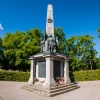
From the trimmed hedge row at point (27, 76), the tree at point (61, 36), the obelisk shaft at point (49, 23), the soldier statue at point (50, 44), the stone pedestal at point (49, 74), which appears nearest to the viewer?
the stone pedestal at point (49, 74)

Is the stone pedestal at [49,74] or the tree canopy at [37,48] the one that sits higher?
the tree canopy at [37,48]

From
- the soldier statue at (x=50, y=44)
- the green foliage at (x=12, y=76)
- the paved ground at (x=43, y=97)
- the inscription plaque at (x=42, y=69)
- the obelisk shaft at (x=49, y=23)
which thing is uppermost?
the obelisk shaft at (x=49, y=23)

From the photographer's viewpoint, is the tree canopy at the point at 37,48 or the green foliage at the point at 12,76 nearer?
the green foliage at the point at 12,76

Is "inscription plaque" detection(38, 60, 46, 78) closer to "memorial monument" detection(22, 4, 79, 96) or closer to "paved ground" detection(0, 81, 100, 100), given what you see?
"memorial monument" detection(22, 4, 79, 96)

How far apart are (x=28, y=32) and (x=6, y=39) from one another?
5.21m

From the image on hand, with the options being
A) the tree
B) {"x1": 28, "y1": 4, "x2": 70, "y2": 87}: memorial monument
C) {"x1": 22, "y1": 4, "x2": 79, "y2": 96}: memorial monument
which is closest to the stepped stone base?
{"x1": 22, "y1": 4, "x2": 79, "y2": 96}: memorial monument

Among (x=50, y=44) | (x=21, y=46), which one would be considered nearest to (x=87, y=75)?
(x=50, y=44)

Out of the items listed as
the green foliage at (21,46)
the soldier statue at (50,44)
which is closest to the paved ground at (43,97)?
the soldier statue at (50,44)

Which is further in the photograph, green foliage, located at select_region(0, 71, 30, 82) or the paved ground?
green foliage, located at select_region(0, 71, 30, 82)

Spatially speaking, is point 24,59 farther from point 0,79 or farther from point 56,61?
point 56,61

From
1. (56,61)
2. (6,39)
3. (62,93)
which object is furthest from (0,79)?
(6,39)

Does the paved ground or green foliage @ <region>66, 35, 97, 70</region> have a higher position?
green foliage @ <region>66, 35, 97, 70</region>

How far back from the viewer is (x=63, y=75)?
46.8 ft

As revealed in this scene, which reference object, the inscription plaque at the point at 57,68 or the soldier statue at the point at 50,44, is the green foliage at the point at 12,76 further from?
the soldier statue at the point at 50,44
